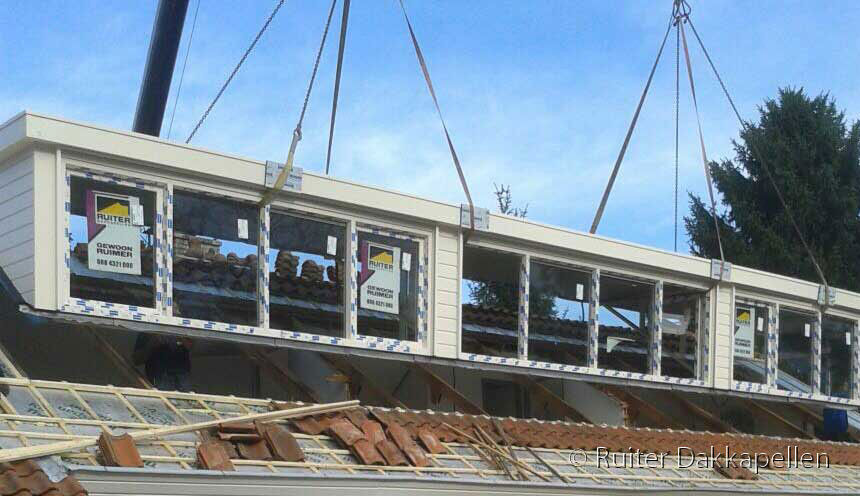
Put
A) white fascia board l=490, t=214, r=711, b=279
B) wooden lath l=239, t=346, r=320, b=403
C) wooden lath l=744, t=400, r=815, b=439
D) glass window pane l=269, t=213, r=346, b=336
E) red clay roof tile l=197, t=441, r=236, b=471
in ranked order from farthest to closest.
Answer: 1. wooden lath l=744, t=400, r=815, b=439
2. white fascia board l=490, t=214, r=711, b=279
3. wooden lath l=239, t=346, r=320, b=403
4. glass window pane l=269, t=213, r=346, b=336
5. red clay roof tile l=197, t=441, r=236, b=471

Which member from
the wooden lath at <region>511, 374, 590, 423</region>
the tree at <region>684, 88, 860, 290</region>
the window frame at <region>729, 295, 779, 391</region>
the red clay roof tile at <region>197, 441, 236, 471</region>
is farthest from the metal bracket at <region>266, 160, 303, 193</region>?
the tree at <region>684, 88, 860, 290</region>

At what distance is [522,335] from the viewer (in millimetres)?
13859

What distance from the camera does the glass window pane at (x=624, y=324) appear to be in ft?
49.0

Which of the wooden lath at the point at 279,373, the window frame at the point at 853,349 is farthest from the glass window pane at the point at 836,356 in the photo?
the wooden lath at the point at 279,373

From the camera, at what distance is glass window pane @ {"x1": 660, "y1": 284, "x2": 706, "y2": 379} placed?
15.8m

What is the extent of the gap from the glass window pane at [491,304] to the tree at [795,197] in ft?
69.0

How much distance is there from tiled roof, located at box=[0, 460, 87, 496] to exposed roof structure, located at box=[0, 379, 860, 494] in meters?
0.22

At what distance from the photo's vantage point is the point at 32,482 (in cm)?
732

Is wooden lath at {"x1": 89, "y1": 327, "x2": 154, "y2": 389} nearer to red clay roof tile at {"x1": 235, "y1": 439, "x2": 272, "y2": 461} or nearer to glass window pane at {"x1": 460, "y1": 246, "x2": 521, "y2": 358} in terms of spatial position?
red clay roof tile at {"x1": 235, "y1": 439, "x2": 272, "y2": 461}

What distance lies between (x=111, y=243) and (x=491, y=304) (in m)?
5.18

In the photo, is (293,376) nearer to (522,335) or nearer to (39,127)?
(522,335)

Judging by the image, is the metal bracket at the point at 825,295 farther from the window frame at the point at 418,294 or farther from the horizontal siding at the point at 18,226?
the horizontal siding at the point at 18,226

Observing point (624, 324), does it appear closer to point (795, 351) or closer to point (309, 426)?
point (795, 351)

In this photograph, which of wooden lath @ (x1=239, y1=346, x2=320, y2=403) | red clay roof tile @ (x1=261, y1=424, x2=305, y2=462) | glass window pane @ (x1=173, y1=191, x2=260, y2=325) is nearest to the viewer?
red clay roof tile @ (x1=261, y1=424, x2=305, y2=462)
